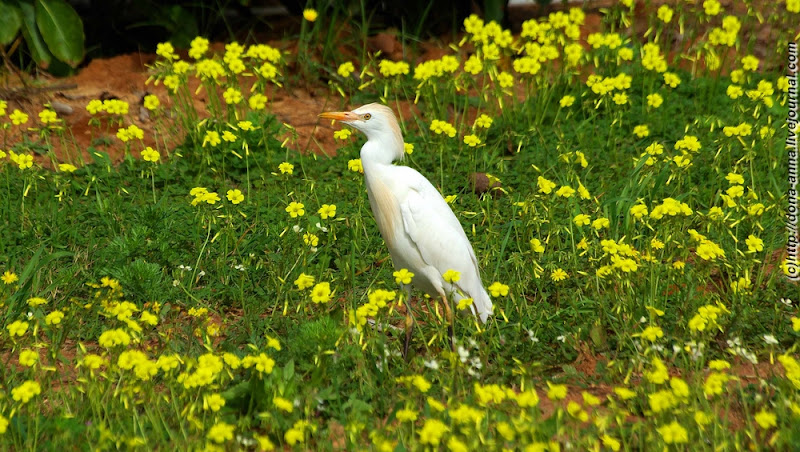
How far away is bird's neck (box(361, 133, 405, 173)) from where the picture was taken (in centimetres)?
405

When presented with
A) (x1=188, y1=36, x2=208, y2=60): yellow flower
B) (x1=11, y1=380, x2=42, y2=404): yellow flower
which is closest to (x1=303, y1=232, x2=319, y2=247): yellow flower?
(x1=11, y1=380, x2=42, y2=404): yellow flower

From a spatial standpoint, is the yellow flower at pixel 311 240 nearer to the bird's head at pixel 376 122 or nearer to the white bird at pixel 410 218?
the white bird at pixel 410 218

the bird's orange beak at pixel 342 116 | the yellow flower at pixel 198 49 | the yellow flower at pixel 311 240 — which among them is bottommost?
the yellow flower at pixel 198 49

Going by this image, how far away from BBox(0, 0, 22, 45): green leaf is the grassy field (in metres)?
0.60

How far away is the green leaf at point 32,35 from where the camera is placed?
20.1 feet

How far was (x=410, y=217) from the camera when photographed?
400 centimetres

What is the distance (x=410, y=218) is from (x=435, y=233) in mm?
121

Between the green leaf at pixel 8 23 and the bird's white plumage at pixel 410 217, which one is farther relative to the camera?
the green leaf at pixel 8 23

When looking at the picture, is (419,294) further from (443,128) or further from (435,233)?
(443,128)

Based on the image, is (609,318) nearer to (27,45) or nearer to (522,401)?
(522,401)

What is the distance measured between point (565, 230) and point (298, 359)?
5.51 feet

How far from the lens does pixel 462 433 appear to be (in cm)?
292

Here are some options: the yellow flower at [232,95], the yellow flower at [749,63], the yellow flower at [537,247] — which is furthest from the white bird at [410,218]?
the yellow flower at [749,63]

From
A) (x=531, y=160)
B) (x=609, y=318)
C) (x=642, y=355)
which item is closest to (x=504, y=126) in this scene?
(x=531, y=160)
